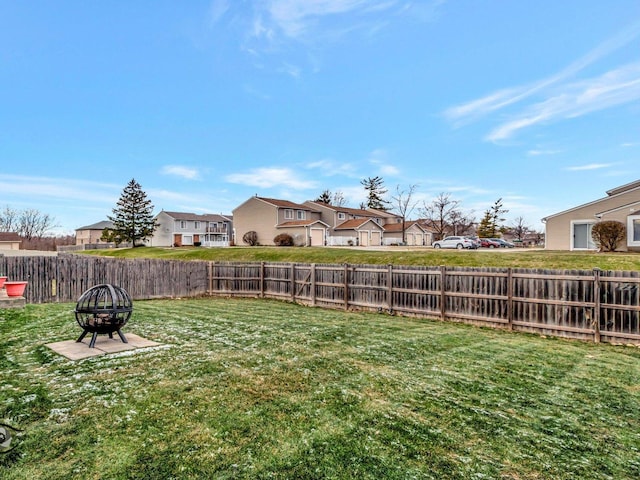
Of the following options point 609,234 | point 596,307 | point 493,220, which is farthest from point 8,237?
point 493,220

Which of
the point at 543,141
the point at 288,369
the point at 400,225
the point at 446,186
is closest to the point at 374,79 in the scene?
the point at 543,141

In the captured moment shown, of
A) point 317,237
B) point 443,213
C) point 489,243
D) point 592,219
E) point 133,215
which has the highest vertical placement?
point 443,213

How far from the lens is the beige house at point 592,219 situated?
65.2ft

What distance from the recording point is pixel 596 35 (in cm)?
1284

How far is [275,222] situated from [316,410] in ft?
121

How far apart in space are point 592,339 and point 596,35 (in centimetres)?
1161

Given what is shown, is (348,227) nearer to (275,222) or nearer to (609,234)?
(275,222)

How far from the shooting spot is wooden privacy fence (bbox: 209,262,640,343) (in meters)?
7.89

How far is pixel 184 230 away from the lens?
52.4m

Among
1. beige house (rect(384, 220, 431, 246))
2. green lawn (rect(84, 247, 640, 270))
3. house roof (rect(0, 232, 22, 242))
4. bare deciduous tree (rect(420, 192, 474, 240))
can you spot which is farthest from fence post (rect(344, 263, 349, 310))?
house roof (rect(0, 232, 22, 242))

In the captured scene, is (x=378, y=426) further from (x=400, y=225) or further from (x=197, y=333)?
(x=400, y=225)

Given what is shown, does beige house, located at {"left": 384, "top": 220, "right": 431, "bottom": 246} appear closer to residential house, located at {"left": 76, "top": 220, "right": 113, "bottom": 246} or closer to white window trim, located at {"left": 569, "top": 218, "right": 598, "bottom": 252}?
white window trim, located at {"left": 569, "top": 218, "right": 598, "bottom": 252}

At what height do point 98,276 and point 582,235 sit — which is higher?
point 582,235

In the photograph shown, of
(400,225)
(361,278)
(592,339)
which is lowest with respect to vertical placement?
(592,339)
